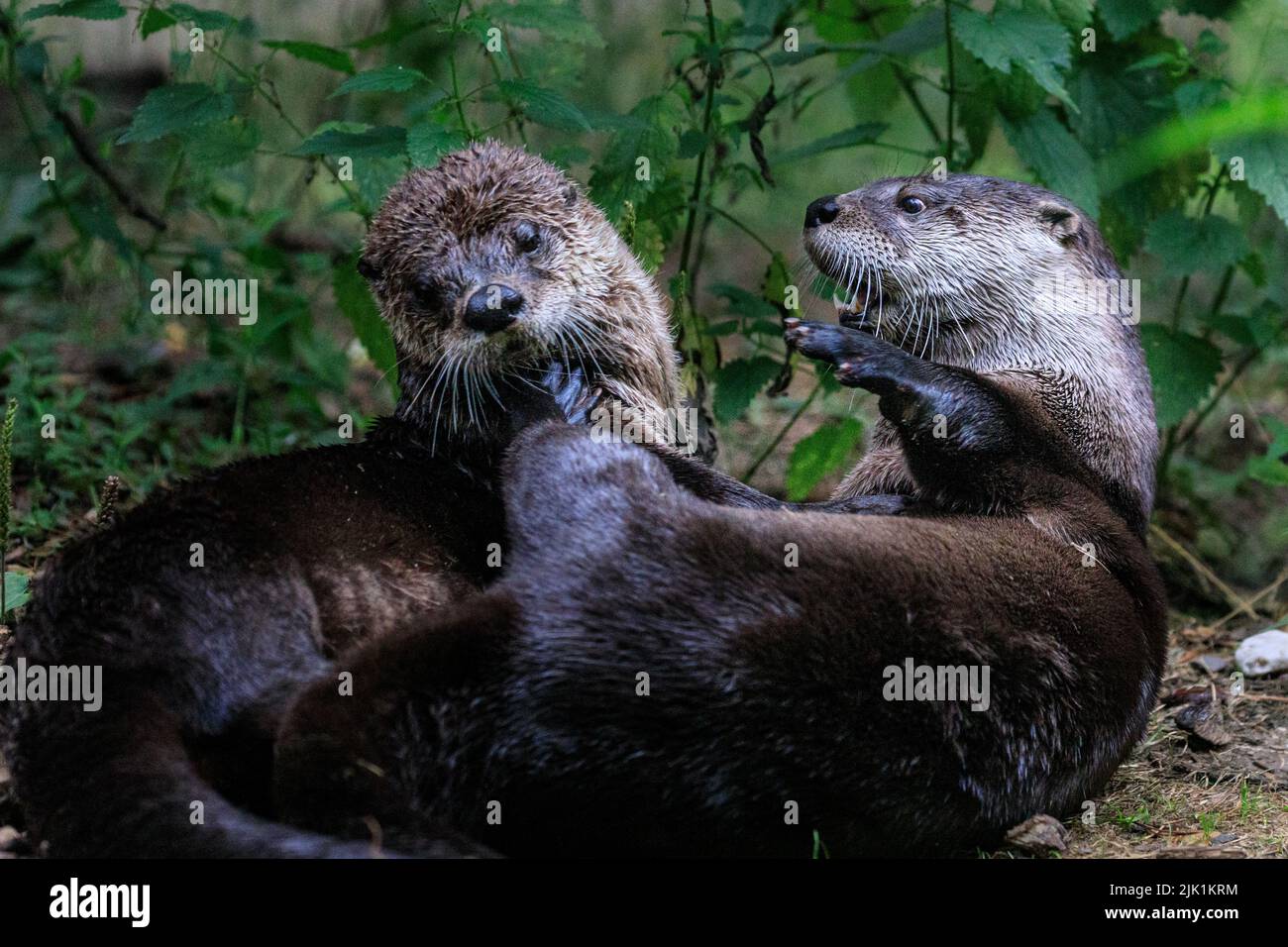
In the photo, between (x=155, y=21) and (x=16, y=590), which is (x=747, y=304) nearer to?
(x=155, y=21)

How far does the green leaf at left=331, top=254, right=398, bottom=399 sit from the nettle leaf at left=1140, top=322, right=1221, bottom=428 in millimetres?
2541

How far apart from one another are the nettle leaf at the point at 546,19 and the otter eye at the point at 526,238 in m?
0.60

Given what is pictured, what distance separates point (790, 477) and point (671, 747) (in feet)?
7.15

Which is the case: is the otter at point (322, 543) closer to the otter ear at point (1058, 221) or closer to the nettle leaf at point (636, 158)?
the nettle leaf at point (636, 158)

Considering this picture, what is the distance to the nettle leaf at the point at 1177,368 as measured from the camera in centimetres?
481

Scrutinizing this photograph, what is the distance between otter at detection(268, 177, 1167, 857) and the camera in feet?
8.66

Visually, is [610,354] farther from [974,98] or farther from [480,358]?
[974,98]

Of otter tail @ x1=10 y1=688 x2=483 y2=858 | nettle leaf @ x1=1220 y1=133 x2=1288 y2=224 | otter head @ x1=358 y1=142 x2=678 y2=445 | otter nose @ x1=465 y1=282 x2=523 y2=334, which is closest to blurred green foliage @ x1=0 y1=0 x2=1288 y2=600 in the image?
nettle leaf @ x1=1220 y1=133 x2=1288 y2=224

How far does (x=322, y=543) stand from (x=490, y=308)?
68 cm

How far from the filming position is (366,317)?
174 inches

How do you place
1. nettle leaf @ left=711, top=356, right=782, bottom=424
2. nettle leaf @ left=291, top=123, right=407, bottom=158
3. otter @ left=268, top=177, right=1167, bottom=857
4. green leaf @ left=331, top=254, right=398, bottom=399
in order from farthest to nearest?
nettle leaf @ left=711, top=356, right=782, bottom=424 < green leaf @ left=331, top=254, right=398, bottom=399 < nettle leaf @ left=291, top=123, right=407, bottom=158 < otter @ left=268, top=177, right=1167, bottom=857

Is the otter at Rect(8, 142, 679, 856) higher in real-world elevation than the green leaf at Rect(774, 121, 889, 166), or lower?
lower

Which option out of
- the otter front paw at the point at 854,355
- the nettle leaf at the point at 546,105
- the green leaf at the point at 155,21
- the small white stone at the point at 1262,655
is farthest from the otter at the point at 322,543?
the small white stone at the point at 1262,655

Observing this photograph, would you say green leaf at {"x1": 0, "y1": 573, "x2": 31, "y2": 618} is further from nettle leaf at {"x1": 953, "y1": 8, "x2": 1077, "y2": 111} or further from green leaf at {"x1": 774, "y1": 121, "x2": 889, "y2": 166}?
nettle leaf at {"x1": 953, "y1": 8, "x2": 1077, "y2": 111}
